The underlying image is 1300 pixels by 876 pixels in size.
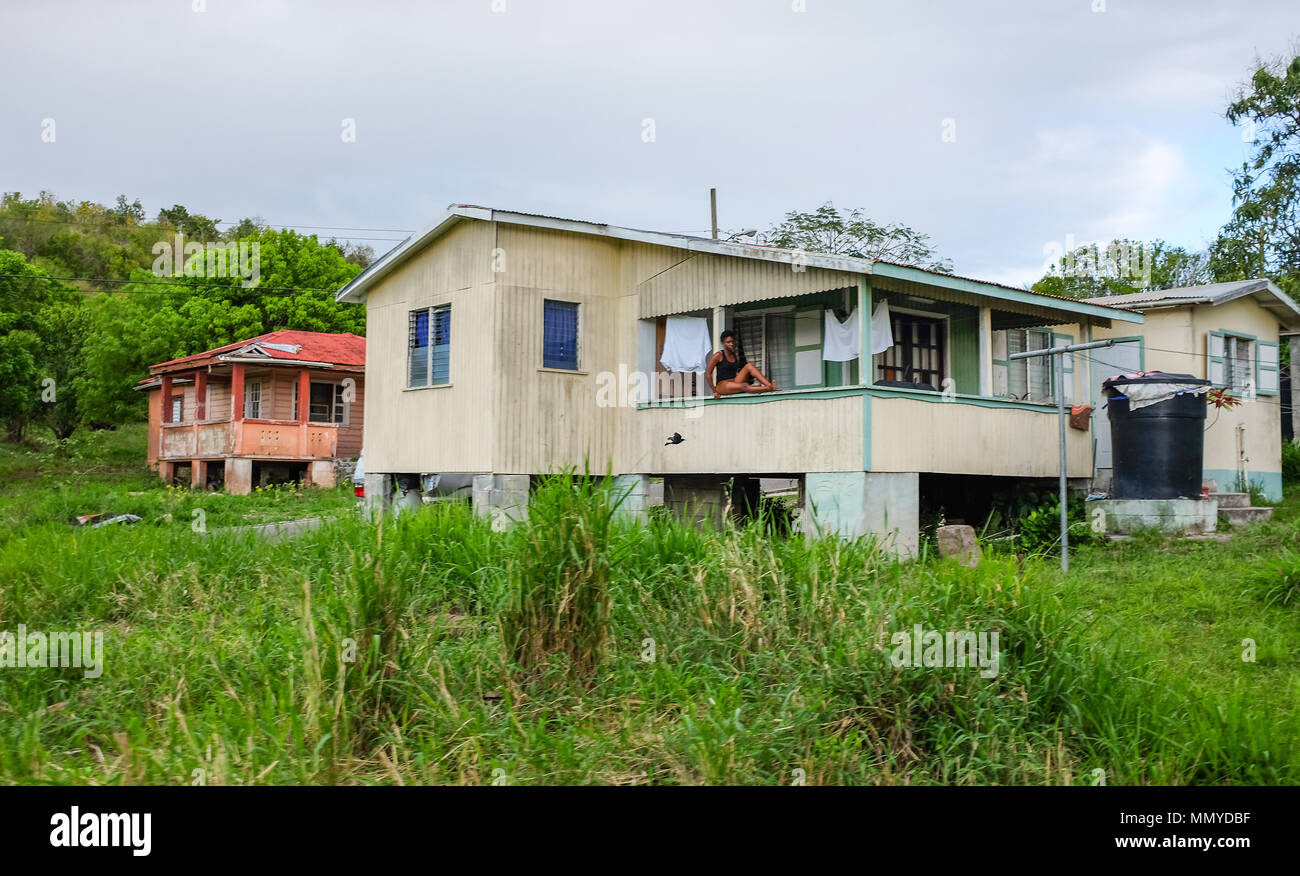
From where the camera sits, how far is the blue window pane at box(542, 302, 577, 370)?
14.9 meters

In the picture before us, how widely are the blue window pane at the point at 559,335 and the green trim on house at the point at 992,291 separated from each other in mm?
4713

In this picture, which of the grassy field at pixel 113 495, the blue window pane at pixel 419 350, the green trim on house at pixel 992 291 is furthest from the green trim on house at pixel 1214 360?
the grassy field at pixel 113 495

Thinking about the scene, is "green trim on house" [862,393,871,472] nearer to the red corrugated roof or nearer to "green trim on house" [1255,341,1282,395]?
"green trim on house" [1255,341,1282,395]

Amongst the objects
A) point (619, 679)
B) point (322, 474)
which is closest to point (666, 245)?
point (619, 679)

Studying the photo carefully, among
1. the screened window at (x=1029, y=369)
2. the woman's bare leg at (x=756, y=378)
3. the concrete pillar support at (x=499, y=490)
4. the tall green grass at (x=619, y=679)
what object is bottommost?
the tall green grass at (x=619, y=679)

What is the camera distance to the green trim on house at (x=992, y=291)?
12352mm

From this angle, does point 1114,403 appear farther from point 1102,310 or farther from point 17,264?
point 17,264

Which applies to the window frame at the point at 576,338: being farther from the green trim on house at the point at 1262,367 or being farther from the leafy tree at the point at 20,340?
the leafy tree at the point at 20,340

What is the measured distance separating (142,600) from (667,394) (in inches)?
361

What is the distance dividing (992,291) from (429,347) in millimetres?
8089
